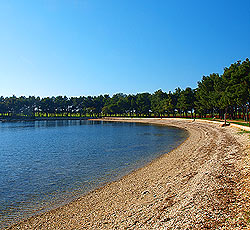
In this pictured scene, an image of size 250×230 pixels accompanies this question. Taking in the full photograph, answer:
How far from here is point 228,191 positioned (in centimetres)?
948

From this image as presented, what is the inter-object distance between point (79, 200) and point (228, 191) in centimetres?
752

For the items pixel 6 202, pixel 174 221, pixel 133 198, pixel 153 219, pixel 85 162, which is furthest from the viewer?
pixel 85 162

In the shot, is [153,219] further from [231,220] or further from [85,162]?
[85,162]

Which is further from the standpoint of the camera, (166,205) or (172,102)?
(172,102)

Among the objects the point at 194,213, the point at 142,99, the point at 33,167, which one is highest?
the point at 142,99

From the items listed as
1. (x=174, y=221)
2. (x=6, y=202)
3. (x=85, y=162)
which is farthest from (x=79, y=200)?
(x=85, y=162)

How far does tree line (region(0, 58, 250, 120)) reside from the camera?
2053 inches

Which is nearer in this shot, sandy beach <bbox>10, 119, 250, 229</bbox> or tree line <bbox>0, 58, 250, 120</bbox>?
sandy beach <bbox>10, 119, 250, 229</bbox>

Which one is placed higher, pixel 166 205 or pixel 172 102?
pixel 172 102

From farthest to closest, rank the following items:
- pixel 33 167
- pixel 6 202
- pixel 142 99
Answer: pixel 142 99 → pixel 33 167 → pixel 6 202

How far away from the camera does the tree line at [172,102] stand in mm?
52156

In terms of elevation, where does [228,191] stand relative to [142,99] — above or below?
below

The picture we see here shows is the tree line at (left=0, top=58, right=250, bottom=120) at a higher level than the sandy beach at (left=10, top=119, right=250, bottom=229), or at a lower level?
higher

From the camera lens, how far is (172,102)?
116750 millimetres
